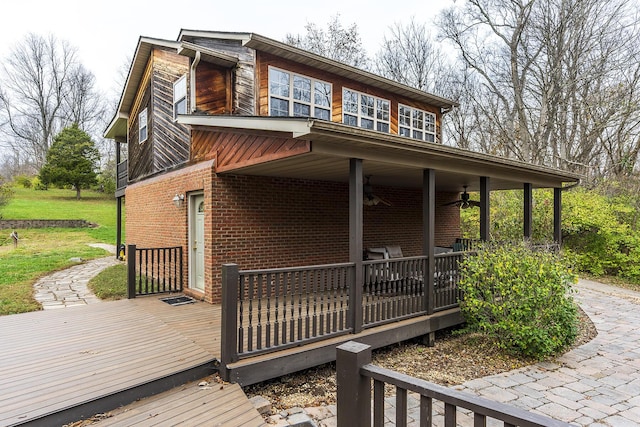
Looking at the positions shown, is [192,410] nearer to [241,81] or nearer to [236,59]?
[241,81]

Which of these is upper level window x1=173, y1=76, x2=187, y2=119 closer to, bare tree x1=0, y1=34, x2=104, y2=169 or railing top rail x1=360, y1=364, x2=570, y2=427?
railing top rail x1=360, y1=364, x2=570, y2=427

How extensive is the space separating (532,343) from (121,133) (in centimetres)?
1499

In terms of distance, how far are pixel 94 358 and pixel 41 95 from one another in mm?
35382

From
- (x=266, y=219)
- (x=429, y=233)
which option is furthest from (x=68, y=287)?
(x=429, y=233)

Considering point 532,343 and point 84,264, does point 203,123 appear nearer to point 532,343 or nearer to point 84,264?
point 532,343

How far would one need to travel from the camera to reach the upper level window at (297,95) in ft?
25.6

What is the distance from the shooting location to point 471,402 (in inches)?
68.8

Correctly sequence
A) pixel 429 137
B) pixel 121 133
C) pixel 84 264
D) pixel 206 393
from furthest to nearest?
pixel 121 133 → pixel 84 264 → pixel 429 137 → pixel 206 393

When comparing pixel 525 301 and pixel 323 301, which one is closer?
pixel 323 301

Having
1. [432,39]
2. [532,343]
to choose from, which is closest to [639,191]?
[532,343]

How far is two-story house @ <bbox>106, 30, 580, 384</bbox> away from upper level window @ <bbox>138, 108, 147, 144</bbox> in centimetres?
3

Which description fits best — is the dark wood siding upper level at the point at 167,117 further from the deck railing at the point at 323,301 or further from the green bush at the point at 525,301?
the green bush at the point at 525,301

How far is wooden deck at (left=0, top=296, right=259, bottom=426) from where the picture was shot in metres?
3.23

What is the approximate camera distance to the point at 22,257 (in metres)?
13.5
